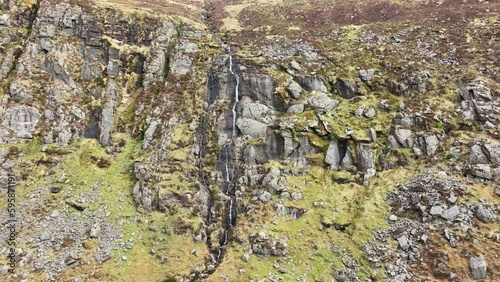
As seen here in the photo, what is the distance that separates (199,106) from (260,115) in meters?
8.20

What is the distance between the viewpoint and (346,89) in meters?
40.2

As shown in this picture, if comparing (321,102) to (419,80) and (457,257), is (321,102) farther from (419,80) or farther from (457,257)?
(457,257)

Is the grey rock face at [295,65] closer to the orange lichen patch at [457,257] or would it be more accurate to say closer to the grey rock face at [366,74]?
the grey rock face at [366,74]

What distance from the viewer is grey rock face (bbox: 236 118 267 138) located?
3703 cm

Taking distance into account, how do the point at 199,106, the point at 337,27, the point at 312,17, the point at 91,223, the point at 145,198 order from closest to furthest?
the point at 91,223
the point at 145,198
the point at 199,106
the point at 337,27
the point at 312,17

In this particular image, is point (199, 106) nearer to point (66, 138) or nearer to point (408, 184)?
point (66, 138)

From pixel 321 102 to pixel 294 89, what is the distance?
392 centimetres

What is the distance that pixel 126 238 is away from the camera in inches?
1162

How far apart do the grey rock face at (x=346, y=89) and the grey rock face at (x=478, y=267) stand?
22.3m

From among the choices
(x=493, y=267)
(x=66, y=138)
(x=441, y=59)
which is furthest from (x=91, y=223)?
(x=441, y=59)

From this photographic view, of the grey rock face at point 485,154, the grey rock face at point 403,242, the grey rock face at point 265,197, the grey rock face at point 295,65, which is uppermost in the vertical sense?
the grey rock face at point 295,65

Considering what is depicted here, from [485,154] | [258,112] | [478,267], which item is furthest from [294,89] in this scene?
[478,267]

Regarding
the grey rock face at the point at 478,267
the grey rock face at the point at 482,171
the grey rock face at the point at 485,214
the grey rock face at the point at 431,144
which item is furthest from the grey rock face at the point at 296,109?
the grey rock face at the point at 478,267

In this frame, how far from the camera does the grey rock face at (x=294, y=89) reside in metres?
39.8
